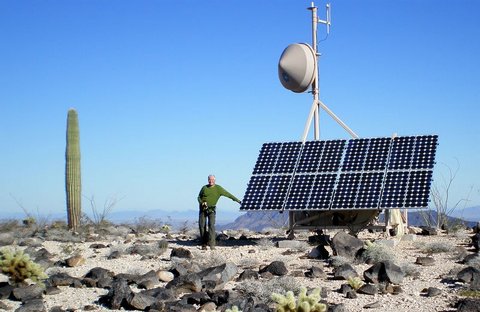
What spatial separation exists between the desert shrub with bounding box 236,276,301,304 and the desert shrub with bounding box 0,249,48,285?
4073mm

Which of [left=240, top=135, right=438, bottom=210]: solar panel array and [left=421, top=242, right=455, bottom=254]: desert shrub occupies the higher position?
[left=240, top=135, right=438, bottom=210]: solar panel array

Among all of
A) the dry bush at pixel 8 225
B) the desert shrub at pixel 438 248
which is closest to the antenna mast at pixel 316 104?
the desert shrub at pixel 438 248

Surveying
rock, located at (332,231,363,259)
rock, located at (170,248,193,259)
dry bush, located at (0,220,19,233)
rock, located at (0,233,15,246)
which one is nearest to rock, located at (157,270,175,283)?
rock, located at (170,248,193,259)

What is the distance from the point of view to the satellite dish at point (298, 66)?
2203 centimetres

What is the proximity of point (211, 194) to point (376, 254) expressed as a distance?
5700 mm

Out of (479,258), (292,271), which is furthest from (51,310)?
(479,258)

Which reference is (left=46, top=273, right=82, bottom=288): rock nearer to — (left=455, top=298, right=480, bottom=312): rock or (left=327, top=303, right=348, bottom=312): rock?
(left=327, top=303, right=348, bottom=312): rock

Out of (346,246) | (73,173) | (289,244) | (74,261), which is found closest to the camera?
(346,246)

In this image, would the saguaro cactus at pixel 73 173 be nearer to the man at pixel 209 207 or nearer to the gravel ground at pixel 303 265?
the gravel ground at pixel 303 265

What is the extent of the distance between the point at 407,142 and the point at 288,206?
150 inches

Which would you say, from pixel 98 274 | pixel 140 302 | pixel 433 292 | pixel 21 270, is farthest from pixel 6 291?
pixel 433 292

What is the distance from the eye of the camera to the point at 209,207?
65.9ft

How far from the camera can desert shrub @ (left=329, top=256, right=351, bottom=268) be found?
1563 cm

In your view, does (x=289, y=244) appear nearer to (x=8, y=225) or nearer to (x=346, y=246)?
(x=346, y=246)
